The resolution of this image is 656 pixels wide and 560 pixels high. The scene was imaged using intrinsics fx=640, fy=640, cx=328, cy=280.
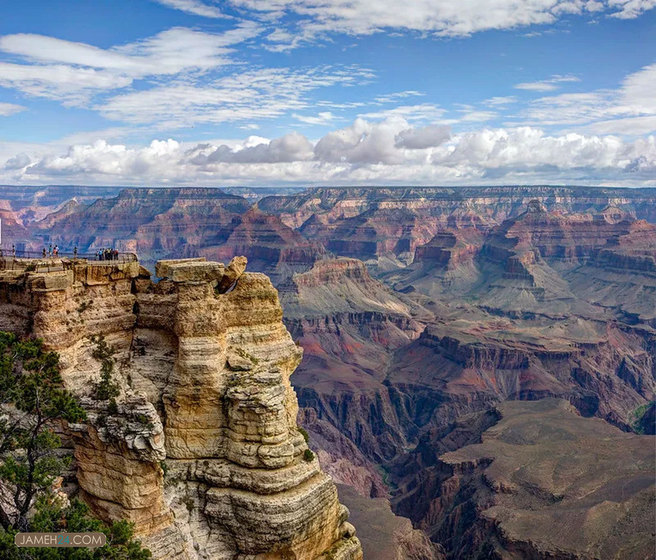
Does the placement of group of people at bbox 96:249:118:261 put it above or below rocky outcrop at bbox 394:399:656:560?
above

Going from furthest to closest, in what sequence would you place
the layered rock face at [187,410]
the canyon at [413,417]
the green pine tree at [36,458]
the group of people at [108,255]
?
the group of people at [108,255], the canyon at [413,417], the layered rock face at [187,410], the green pine tree at [36,458]

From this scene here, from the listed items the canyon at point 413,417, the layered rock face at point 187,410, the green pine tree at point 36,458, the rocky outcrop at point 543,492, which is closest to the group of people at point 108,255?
the canyon at point 413,417

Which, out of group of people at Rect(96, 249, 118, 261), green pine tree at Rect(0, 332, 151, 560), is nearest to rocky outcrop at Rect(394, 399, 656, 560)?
group of people at Rect(96, 249, 118, 261)

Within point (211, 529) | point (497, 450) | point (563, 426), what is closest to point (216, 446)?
point (211, 529)

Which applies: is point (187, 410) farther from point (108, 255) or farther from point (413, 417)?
point (413, 417)

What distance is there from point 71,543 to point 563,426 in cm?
8691

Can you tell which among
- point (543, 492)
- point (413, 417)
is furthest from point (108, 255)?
point (413, 417)

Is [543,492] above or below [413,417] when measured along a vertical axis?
above

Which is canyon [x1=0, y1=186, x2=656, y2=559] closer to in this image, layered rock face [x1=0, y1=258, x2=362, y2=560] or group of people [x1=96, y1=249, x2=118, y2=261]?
layered rock face [x1=0, y1=258, x2=362, y2=560]

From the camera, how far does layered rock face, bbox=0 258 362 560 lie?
28156 millimetres

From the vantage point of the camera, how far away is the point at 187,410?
31625mm

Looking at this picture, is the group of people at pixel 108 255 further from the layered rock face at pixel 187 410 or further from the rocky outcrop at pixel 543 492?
the rocky outcrop at pixel 543 492

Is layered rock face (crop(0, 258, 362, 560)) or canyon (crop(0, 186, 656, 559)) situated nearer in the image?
layered rock face (crop(0, 258, 362, 560))

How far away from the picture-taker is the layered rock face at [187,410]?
28156 mm
